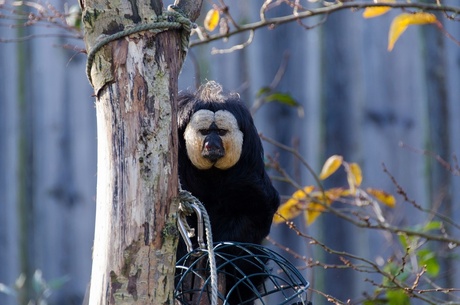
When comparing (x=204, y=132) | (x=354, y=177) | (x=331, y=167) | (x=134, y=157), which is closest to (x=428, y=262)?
(x=354, y=177)

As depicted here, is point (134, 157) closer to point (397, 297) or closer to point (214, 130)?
point (214, 130)

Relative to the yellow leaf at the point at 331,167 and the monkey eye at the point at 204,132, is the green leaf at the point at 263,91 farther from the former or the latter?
the monkey eye at the point at 204,132

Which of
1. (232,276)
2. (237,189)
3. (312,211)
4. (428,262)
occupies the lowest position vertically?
(428,262)

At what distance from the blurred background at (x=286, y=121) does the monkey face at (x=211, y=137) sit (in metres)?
1.36

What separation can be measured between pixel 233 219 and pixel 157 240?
1.62m

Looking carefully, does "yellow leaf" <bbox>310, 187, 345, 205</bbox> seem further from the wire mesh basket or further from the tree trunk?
the tree trunk

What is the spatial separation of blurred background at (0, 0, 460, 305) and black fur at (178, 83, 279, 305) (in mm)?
1172

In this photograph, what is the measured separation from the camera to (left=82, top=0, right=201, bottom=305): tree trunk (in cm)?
295

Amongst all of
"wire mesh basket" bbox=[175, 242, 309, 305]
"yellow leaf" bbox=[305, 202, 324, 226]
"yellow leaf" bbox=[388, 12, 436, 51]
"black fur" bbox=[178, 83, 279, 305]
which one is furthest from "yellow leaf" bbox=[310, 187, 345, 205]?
"yellow leaf" bbox=[388, 12, 436, 51]

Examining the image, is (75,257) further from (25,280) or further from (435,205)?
(435,205)

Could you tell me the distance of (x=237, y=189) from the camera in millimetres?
4555

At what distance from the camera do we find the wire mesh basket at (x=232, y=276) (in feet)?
10.7

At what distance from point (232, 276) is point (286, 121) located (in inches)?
84.0

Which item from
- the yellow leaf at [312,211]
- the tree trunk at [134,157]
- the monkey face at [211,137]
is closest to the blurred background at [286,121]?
the yellow leaf at [312,211]
